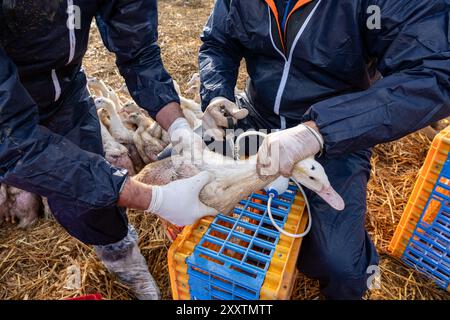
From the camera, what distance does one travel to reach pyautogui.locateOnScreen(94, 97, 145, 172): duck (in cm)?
314

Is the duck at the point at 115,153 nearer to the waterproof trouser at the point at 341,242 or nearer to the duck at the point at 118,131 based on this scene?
the duck at the point at 118,131

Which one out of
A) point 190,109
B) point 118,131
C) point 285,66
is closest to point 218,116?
point 285,66

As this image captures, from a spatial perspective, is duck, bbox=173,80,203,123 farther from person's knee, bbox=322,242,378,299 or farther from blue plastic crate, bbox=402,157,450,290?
blue plastic crate, bbox=402,157,450,290

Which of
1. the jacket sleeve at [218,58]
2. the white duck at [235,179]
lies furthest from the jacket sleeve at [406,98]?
the jacket sleeve at [218,58]

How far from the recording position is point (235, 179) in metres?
1.69

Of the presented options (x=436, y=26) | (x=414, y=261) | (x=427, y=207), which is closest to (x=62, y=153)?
(x=436, y=26)

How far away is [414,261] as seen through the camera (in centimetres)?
238

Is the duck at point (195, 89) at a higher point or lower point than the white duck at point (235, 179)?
lower

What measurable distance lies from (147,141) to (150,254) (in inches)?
38.9

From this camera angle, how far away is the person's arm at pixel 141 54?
6.56 ft

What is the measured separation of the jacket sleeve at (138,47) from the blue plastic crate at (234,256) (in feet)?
2.81

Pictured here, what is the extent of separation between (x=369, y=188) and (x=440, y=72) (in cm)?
162

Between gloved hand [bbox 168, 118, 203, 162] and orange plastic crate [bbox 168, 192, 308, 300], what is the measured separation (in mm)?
362

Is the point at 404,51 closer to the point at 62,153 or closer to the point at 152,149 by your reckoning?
the point at 62,153
